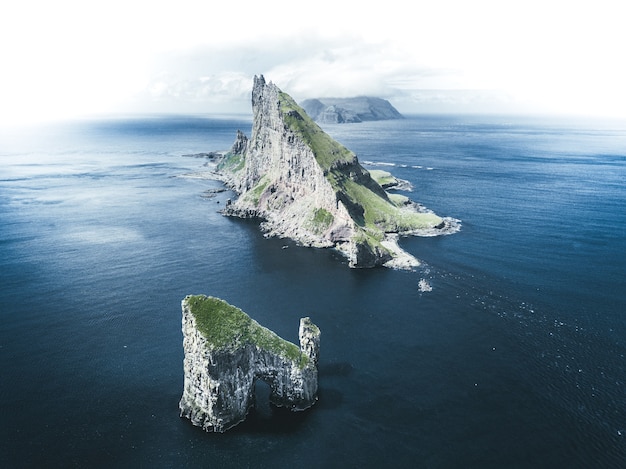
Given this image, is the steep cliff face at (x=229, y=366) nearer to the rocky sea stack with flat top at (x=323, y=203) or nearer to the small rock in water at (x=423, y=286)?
the small rock in water at (x=423, y=286)

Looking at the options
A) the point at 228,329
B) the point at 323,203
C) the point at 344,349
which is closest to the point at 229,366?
the point at 228,329

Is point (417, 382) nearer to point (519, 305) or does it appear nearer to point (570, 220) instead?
point (519, 305)

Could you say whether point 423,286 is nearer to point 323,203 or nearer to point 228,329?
point 323,203

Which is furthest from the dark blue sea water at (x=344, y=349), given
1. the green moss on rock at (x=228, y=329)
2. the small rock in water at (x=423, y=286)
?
the green moss on rock at (x=228, y=329)

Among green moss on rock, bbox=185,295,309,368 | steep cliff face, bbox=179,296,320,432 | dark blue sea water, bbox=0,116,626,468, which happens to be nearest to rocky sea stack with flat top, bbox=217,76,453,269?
dark blue sea water, bbox=0,116,626,468

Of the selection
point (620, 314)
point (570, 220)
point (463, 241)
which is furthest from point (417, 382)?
point (570, 220)
